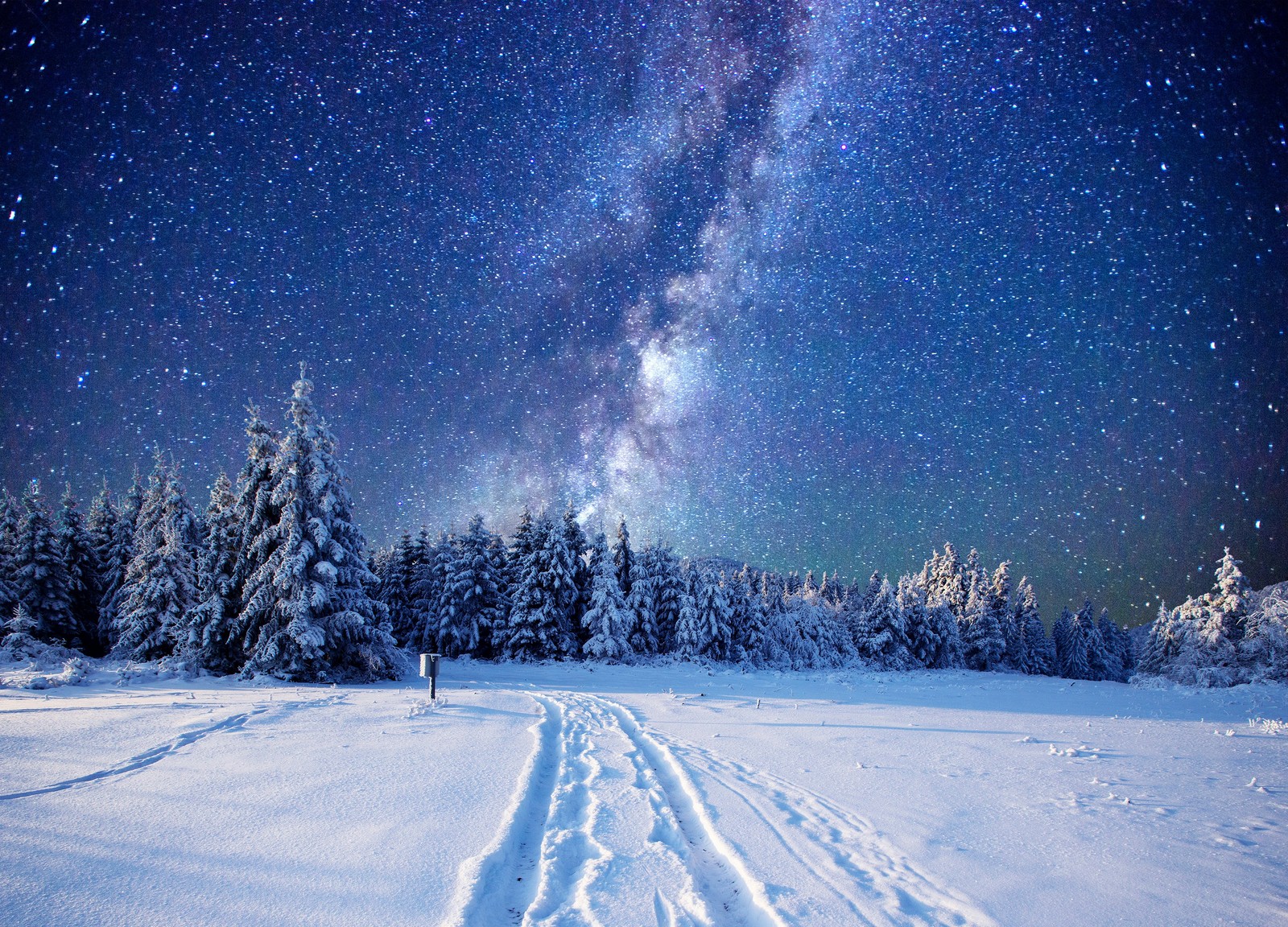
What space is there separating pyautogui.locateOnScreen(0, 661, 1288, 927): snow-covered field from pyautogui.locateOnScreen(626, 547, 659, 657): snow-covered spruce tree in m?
26.1

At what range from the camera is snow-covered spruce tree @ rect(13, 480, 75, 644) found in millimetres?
29453

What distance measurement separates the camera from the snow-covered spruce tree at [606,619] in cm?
3288

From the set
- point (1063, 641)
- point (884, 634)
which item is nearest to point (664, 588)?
point (884, 634)

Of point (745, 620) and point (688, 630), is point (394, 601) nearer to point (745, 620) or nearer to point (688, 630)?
point (688, 630)

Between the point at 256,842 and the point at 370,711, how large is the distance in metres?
7.38

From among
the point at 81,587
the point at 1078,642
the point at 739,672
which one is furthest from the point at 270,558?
the point at 1078,642

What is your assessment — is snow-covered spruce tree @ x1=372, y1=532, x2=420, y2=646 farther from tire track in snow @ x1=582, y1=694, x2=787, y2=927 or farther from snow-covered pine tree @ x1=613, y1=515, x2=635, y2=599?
tire track in snow @ x1=582, y1=694, x2=787, y2=927

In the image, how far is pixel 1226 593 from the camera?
34.1 meters

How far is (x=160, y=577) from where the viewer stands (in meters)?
25.3

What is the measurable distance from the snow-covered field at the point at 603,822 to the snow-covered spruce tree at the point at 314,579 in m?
7.40

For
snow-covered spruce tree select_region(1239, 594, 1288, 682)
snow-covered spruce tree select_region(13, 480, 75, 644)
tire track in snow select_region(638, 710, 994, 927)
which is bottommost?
snow-covered spruce tree select_region(1239, 594, 1288, 682)

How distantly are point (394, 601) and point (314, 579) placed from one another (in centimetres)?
2216

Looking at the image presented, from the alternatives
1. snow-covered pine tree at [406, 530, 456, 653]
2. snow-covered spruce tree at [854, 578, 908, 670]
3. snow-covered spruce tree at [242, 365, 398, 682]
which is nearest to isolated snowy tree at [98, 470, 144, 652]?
snow-covered pine tree at [406, 530, 456, 653]

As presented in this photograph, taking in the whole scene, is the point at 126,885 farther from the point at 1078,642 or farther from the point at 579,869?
the point at 1078,642
